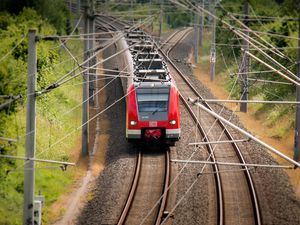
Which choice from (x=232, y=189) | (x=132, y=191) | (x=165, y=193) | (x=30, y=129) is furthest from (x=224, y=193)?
(x=30, y=129)

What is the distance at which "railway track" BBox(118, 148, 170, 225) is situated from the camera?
18219 millimetres

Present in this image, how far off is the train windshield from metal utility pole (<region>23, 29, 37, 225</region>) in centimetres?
1018

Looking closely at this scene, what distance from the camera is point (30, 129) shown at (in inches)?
545

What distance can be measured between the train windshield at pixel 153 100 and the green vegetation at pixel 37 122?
2.91m

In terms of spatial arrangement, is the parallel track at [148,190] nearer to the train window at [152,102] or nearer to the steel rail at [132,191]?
the steel rail at [132,191]

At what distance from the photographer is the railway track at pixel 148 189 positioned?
1822 centimetres

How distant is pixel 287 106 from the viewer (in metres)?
30.9

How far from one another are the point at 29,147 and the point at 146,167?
9453 mm

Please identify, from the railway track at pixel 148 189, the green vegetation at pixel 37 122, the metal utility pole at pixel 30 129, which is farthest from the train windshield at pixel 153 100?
the metal utility pole at pixel 30 129

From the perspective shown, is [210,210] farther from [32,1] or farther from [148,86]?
[32,1]

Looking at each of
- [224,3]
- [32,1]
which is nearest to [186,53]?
[224,3]

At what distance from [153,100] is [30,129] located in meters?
10.5

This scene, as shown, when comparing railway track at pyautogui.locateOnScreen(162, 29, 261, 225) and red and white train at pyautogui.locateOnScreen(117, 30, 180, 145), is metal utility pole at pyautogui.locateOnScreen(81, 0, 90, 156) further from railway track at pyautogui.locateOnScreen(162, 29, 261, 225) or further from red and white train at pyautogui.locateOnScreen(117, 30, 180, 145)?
railway track at pyautogui.locateOnScreen(162, 29, 261, 225)

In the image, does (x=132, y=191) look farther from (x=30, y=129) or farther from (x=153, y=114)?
(x=30, y=129)
